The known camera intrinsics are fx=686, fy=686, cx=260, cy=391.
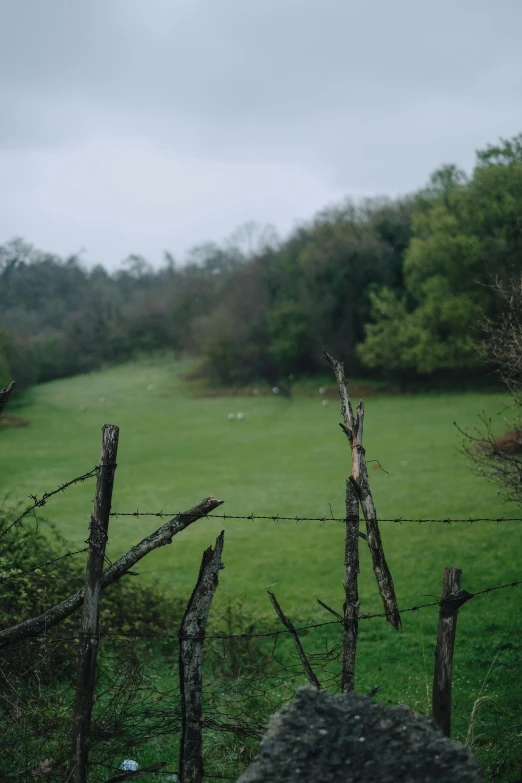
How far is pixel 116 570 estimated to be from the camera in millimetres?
4809

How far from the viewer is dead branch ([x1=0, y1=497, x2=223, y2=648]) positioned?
479 cm

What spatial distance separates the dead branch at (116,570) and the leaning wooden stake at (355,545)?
1699 millimetres

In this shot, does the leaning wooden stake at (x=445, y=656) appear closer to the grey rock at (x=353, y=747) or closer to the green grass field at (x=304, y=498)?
the grey rock at (x=353, y=747)

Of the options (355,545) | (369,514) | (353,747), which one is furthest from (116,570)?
(369,514)

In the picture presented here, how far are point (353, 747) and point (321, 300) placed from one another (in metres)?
55.7

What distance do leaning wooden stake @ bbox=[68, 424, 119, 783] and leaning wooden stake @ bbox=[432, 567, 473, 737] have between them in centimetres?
243

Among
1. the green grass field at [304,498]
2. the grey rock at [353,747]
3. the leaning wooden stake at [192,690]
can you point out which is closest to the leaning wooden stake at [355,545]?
the green grass field at [304,498]

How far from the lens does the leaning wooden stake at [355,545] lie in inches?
225

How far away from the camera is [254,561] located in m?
21.8

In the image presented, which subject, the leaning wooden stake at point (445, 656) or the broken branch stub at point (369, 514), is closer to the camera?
the leaning wooden stake at point (445, 656)

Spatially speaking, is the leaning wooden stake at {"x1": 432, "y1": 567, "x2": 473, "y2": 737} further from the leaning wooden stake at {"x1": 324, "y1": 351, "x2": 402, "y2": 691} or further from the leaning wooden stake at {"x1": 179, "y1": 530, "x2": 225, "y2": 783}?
the leaning wooden stake at {"x1": 179, "y1": 530, "x2": 225, "y2": 783}

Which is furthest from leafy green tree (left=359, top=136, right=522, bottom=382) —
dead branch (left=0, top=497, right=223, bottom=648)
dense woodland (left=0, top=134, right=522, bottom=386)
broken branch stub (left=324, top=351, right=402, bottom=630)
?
dead branch (left=0, top=497, right=223, bottom=648)

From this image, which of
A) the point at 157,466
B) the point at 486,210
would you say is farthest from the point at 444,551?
the point at 486,210

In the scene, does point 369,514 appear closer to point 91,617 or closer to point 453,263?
point 91,617
